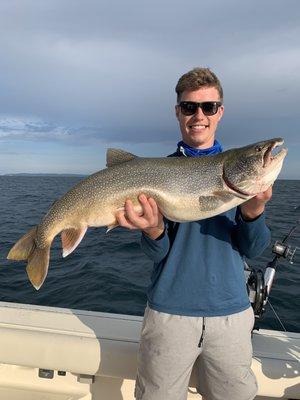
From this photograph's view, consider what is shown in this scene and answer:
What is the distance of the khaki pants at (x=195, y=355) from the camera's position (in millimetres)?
3246

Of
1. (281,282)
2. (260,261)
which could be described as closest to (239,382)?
(281,282)

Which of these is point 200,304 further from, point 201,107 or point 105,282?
point 105,282

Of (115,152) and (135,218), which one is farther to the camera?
(115,152)

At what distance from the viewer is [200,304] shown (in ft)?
10.7

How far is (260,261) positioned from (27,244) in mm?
8399

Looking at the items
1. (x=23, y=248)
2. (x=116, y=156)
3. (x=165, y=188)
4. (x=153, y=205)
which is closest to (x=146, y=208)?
(x=153, y=205)

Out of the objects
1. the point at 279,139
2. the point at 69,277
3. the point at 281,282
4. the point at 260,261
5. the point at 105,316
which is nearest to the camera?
the point at 279,139

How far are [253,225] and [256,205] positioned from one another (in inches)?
6.5

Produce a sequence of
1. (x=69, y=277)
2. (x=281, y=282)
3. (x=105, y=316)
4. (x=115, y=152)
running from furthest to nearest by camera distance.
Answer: (x=69, y=277)
(x=281, y=282)
(x=105, y=316)
(x=115, y=152)

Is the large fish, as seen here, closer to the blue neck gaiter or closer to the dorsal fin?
the dorsal fin

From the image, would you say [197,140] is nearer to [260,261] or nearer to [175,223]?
[175,223]

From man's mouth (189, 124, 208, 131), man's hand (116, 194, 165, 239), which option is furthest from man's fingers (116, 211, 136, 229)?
man's mouth (189, 124, 208, 131)

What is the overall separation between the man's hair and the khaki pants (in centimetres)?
199

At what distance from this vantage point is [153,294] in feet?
11.1
